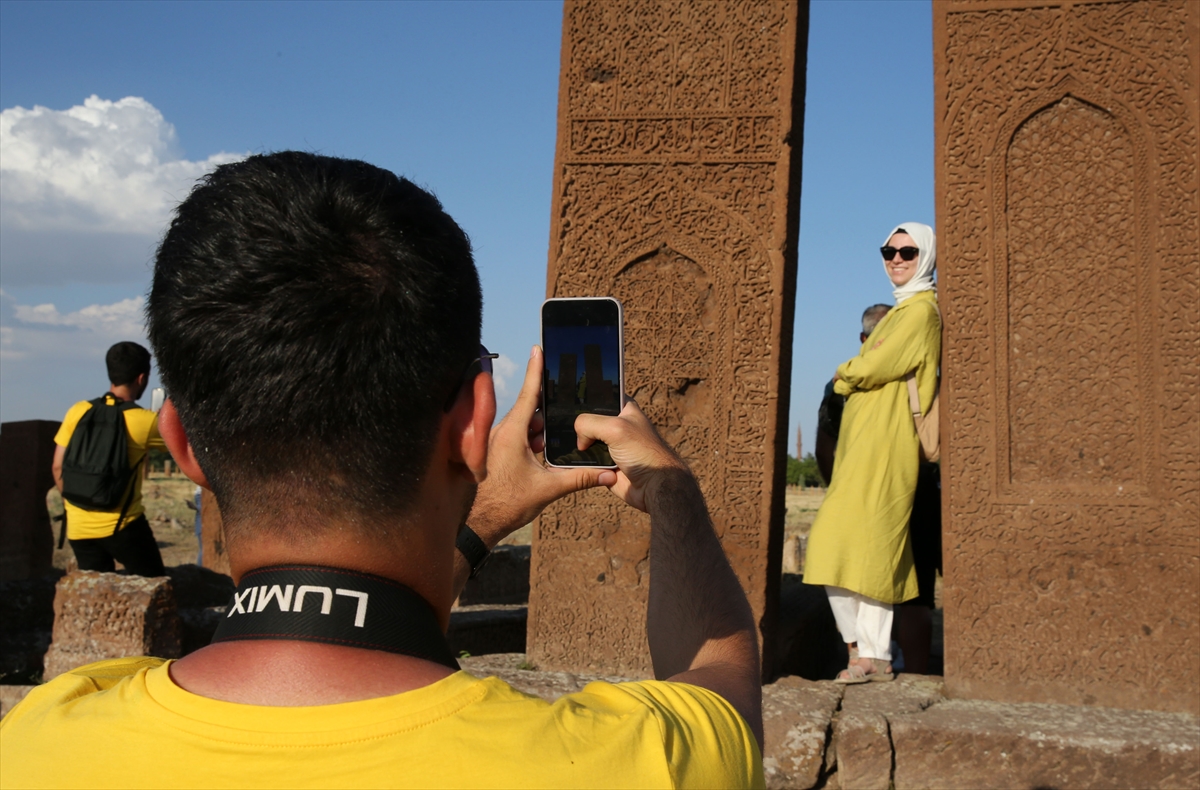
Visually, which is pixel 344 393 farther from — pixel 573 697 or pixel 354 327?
pixel 573 697

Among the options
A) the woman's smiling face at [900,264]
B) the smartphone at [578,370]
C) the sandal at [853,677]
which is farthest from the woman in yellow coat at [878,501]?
the smartphone at [578,370]

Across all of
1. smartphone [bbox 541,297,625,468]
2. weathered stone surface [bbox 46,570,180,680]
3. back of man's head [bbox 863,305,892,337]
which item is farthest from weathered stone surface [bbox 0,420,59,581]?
smartphone [bbox 541,297,625,468]

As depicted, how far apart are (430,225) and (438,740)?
18.6 inches

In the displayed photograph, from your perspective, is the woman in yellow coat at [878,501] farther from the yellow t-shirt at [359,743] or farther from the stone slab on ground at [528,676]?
the yellow t-shirt at [359,743]

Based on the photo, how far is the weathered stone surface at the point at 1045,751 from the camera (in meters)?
3.00

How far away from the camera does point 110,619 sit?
391cm

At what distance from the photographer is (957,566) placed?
3523 millimetres

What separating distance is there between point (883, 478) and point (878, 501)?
0.09m

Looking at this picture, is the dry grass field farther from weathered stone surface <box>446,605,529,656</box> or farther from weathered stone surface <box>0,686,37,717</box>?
weathered stone surface <box>0,686,37,717</box>

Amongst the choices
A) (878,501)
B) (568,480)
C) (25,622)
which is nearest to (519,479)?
(568,480)

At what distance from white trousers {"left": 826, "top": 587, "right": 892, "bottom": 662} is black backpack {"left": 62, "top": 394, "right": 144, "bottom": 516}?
3.20 meters

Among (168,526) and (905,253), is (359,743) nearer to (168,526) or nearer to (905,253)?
(905,253)

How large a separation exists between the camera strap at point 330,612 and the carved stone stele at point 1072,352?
3017 mm

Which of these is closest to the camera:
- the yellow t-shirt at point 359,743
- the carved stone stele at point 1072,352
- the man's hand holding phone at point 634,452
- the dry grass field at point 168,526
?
the yellow t-shirt at point 359,743
